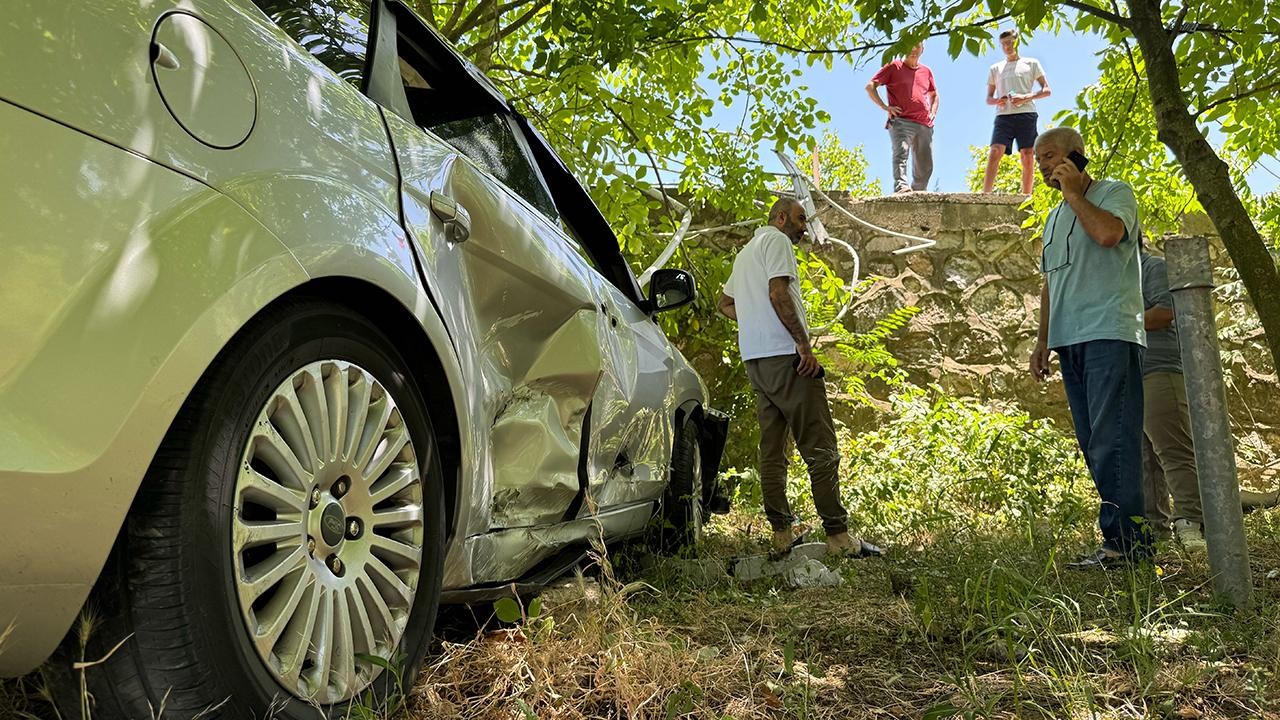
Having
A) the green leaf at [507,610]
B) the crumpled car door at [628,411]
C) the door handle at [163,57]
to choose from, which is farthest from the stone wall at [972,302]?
the door handle at [163,57]

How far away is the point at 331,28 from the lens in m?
1.94

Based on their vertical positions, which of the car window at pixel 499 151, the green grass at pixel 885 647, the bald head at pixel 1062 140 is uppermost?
the bald head at pixel 1062 140

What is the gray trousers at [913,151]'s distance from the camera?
932 cm

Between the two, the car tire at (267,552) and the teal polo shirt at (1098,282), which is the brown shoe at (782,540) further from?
the car tire at (267,552)

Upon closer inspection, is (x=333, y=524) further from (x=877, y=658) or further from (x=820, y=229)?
(x=820, y=229)

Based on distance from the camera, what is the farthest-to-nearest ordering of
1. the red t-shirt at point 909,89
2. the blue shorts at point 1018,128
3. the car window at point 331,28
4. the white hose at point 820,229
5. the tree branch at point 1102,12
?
the blue shorts at point 1018,128, the red t-shirt at point 909,89, the white hose at point 820,229, the tree branch at point 1102,12, the car window at point 331,28

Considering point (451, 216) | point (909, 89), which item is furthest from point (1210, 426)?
point (909, 89)

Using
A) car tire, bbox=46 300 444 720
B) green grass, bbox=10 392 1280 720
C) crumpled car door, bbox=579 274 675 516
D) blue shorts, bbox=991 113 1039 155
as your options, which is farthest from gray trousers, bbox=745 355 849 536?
blue shorts, bbox=991 113 1039 155

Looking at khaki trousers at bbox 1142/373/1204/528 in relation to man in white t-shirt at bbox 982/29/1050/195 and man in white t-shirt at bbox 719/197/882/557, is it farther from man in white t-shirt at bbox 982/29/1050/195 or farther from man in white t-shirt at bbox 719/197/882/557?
man in white t-shirt at bbox 982/29/1050/195

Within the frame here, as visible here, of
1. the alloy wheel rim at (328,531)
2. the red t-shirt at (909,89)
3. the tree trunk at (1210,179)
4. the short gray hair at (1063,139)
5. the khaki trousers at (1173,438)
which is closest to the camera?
the alloy wheel rim at (328,531)

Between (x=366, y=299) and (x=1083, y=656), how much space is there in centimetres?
171

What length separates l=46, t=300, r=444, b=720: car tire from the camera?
1245 millimetres

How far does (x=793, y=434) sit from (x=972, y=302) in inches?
184

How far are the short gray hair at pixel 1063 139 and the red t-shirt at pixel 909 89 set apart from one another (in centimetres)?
572
